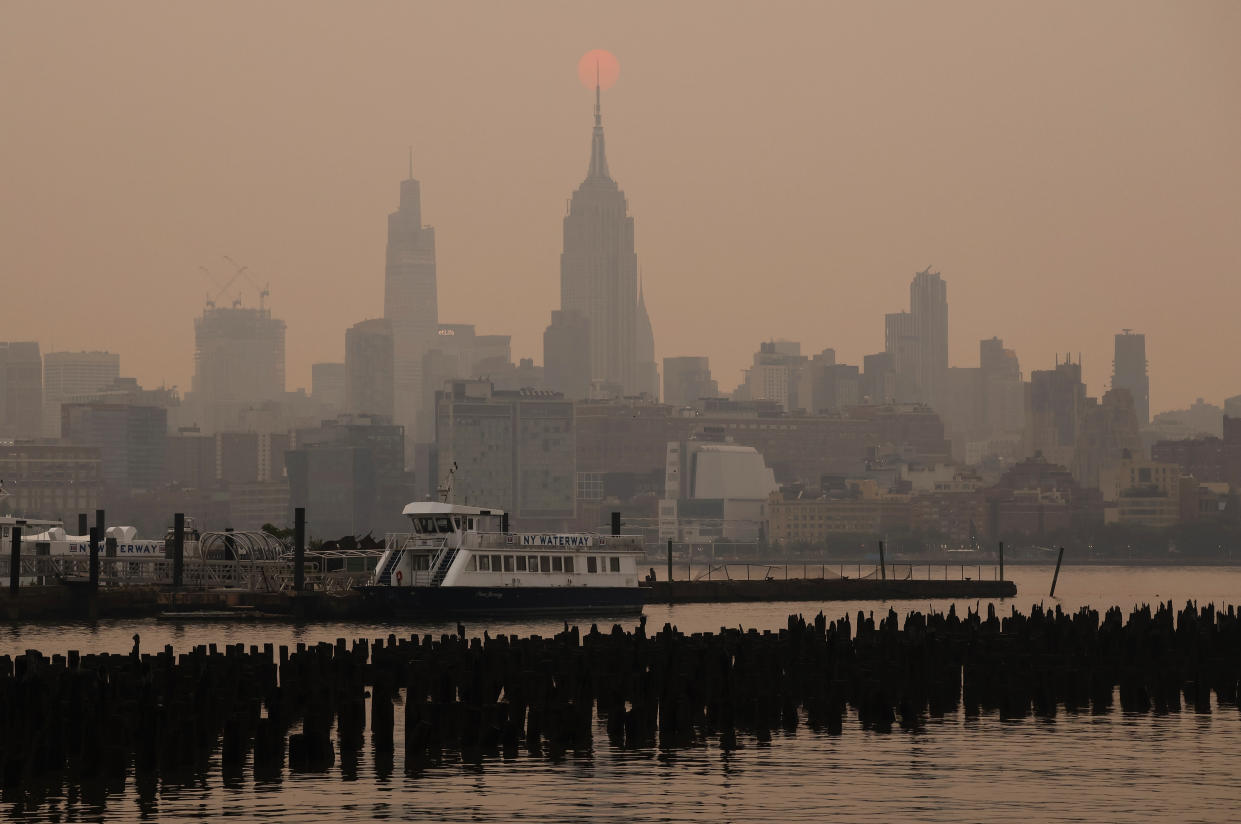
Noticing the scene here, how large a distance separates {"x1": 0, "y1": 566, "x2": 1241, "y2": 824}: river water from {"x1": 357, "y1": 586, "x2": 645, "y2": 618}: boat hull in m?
46.5

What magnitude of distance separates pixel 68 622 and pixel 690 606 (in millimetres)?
46452

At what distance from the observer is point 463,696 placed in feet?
174

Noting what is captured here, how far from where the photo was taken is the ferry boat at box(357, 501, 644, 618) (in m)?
99.0

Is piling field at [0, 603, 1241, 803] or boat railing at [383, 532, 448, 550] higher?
boat railing at [383, 532, 448, 550]

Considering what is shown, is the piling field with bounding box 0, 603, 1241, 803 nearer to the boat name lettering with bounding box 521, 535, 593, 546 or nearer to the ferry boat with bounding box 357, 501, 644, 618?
the ferry boat with bounding box 357, 501, 644, 618

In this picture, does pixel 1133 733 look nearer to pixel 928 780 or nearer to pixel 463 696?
pixel 928 780

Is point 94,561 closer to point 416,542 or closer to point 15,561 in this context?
point 15,561

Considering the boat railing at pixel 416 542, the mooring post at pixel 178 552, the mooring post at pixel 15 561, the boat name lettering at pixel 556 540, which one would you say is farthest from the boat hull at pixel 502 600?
the mooring post at pixel 15 561

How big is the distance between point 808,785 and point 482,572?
57955mm

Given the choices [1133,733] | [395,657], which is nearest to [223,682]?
[395,657]

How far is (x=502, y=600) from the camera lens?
101500 mm

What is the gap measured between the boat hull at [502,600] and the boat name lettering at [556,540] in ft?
7.81

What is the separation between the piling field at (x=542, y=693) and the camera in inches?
1729

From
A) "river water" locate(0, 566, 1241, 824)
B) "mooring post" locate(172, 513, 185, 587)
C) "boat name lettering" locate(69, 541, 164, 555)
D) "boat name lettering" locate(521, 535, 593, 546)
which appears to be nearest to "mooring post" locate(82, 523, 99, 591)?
"mooring post" locate(172, 513, 185, 587)
